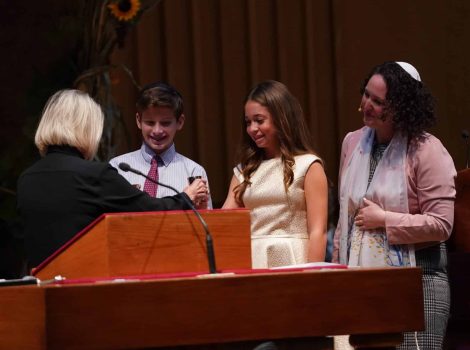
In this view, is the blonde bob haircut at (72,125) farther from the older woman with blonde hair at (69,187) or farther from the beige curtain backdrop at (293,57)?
the beige curtain backdrop at (293,57)

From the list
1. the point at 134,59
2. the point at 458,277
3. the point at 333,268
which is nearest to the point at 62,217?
the point at 333,268

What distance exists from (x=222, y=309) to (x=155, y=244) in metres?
0.37

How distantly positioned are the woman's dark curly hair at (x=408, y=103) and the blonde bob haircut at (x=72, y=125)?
3.56 feet

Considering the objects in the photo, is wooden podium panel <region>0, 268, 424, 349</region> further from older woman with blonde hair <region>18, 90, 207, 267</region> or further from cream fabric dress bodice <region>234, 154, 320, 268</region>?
cream fabric dress bodice <region>234, 154, 320, 268</region>

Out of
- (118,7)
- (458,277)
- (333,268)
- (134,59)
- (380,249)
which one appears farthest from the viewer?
(134,59)

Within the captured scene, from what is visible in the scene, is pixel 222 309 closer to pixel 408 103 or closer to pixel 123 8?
pixel 408 103

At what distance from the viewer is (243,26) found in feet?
22.2

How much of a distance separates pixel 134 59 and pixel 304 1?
1.08 m

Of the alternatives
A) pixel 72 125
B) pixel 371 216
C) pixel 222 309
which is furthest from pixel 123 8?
pixel 222 309

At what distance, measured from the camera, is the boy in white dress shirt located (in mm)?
4828

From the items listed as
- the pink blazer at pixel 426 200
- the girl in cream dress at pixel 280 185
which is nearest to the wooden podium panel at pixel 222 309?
the pink blazer at pixel 426 200

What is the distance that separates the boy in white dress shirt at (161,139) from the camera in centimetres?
483

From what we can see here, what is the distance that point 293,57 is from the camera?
680cm

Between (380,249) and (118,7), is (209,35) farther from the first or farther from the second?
(380,249)
